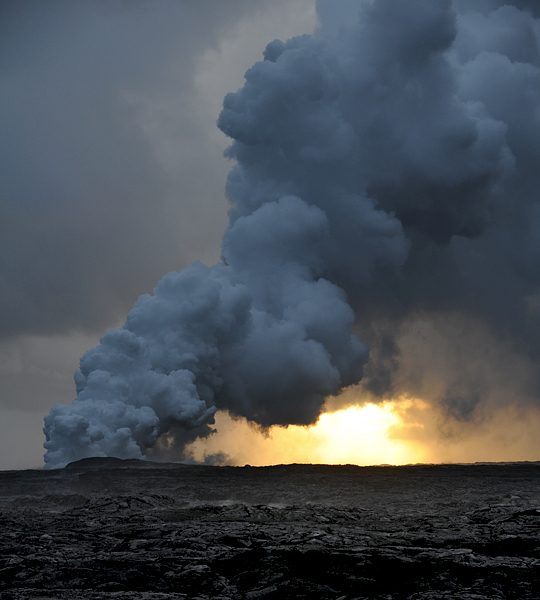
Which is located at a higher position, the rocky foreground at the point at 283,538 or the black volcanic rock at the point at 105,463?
the rocky foreground at the point at 283,538

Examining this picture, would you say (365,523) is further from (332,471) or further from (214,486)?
(332,471)

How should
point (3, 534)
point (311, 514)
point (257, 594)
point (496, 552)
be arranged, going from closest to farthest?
point (257, 594) → point (496, 552) → point (3, 534) → point (311, 514)

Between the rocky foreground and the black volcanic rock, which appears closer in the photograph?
the rocky foreground

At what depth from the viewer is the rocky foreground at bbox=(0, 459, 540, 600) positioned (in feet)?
28.5

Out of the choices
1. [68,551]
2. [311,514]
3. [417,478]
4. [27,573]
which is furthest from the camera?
[417,478]

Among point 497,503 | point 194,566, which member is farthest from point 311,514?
point 194,566

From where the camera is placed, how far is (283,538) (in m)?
12.5

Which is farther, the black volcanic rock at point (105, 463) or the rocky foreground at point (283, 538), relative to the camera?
the black volcanic rock at point (105, 463)

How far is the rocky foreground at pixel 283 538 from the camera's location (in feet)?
28.5

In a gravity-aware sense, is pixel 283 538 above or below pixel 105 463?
above

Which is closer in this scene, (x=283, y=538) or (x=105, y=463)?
(x=283, y=538)

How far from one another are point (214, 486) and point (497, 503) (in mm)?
13147

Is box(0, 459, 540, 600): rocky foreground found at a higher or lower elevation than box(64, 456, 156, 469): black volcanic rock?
higher

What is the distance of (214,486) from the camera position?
24719 millimetres
